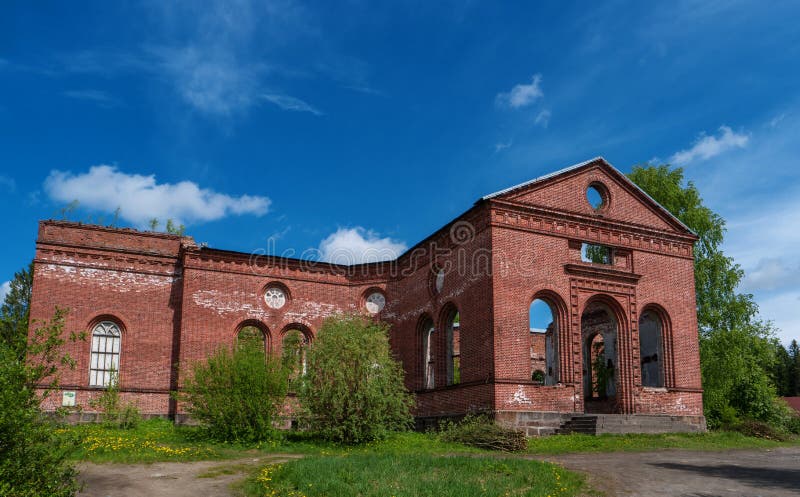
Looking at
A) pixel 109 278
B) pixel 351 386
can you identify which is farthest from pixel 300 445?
pixel 109 278

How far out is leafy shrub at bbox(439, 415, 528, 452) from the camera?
55.1 feet

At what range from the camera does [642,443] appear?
18.0 m

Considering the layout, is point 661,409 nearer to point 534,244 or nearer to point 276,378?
point 534,244

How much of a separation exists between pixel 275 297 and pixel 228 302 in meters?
1.80

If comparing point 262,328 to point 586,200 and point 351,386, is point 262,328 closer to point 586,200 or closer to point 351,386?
point 351,386

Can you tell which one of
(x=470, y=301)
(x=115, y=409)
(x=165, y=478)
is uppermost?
(x=470, y=301)

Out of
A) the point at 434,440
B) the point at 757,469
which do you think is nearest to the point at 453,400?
the point at 434,440

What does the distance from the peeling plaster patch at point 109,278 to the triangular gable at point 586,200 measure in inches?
480

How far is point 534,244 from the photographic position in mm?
20859

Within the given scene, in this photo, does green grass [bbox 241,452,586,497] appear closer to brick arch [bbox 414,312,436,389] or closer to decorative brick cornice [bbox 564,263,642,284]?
decorative brick cornice [bbox 564,263,642,284]

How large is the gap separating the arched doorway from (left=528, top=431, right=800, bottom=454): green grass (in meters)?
4.05

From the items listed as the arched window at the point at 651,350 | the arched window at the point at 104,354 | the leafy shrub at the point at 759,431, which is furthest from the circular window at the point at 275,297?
the leafy shrub at the point at 759,431

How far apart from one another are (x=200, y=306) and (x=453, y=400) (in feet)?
30.8

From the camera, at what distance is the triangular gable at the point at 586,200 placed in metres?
21.3
